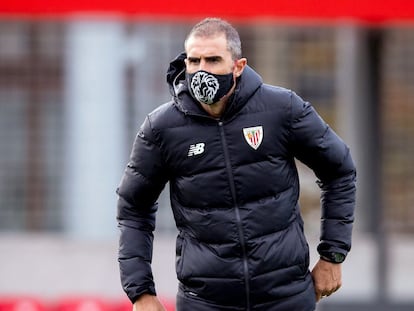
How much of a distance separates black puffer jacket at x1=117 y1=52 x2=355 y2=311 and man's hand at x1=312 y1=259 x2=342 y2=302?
0.08 meters

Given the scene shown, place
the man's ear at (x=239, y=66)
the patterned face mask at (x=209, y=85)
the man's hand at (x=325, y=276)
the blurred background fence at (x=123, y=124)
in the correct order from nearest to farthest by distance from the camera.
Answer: the patterned face mask at (x=209, y=85)
the man's ear at (x=239, y=66)
the man's hand at (x=325, y=276)
the blurred background fence at (x=123, y=124)

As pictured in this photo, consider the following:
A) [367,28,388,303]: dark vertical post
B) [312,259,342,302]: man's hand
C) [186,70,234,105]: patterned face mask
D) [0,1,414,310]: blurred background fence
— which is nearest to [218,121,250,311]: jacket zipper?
[186,70,234,105]: patterned face mask

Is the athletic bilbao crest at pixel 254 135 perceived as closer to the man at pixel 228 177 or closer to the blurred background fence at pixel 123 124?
the man at pixel 228 177

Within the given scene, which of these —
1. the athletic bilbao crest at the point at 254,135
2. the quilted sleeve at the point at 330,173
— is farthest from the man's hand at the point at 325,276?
the athletic bilbao crest at the point at 254,135

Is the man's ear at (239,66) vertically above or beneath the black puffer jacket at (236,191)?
above

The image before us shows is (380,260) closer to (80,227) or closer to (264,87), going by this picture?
(80,227)

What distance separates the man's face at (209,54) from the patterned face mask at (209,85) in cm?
2

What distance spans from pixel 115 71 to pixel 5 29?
3.79m

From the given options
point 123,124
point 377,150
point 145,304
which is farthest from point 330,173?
point 123,124

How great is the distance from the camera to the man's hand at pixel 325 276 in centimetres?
516

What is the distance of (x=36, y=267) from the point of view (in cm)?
989

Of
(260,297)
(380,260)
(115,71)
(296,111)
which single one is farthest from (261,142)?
(115,71)

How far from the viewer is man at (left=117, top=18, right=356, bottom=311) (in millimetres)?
4906

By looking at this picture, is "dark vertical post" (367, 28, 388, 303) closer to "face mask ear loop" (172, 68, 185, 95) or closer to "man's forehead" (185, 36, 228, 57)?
"face mask ear loop" (172, 68, 185, 95)
